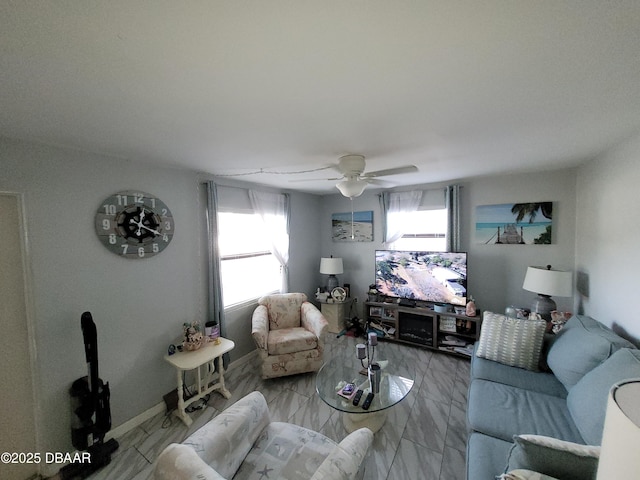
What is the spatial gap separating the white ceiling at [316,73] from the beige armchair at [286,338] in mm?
1992

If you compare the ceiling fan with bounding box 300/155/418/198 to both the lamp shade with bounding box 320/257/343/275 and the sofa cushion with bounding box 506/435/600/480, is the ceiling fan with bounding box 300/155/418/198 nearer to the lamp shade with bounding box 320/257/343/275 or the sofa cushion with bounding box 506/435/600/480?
the sofa cushion with bounding box 506/435/600/480

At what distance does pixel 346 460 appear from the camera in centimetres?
111

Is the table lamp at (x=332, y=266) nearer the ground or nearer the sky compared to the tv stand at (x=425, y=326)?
nearer the sky

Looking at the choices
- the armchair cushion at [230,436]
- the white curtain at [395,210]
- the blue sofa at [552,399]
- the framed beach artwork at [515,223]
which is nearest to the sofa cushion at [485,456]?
the blue sofa at [552,399]

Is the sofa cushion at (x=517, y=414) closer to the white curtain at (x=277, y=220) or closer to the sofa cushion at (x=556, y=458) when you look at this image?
the sofa cushion at (x=556, y=458)

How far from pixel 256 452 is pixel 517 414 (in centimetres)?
165

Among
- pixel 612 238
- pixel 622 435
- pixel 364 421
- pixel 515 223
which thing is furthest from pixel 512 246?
pixel 622 435

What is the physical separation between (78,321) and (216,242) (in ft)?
4.22

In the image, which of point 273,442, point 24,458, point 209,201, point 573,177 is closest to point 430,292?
point 573,177

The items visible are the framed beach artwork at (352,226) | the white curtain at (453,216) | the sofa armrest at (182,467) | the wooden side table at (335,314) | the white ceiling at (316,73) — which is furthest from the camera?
the framed beach artwork at (352,226)

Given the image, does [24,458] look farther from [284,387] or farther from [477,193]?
[477,193]

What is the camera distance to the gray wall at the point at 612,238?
1736 mm

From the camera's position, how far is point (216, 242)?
111 inches

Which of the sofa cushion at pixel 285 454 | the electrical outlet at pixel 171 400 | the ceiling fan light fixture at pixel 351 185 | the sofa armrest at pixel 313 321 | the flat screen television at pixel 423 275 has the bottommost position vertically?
the electrical outlet at pixel 171 400
